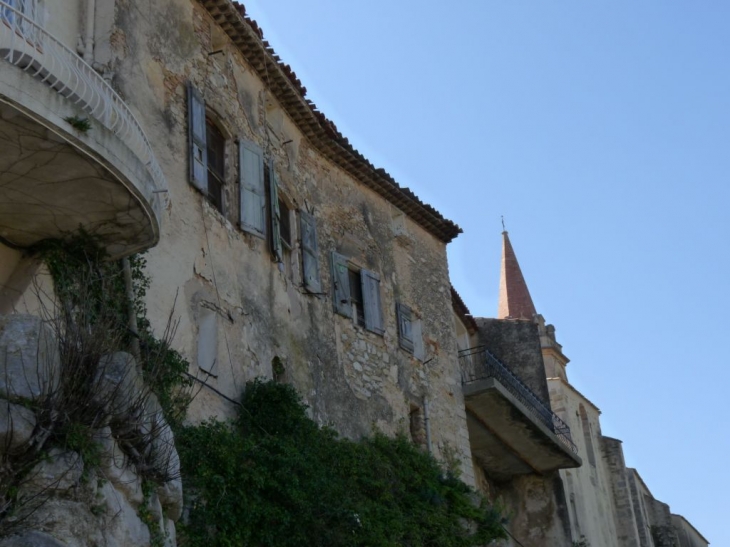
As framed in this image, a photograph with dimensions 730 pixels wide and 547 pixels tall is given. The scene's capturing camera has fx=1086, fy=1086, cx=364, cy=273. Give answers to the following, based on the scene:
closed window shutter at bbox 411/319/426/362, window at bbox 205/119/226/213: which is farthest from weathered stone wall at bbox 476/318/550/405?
window at bbox 205/119/226/213

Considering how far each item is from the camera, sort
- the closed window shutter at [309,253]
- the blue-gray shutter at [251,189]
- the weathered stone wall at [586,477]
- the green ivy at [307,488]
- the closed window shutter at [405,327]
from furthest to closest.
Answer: the weathered stone wall at [586,477], the closed window shutter at [405,327], the closed window shutter at [309,253], the blue-gray shutter at [251,189], the green ivy at [307,488]

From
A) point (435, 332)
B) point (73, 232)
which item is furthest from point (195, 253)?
point (435, 332)

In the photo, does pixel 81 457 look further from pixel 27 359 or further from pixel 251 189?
pixel 251 189

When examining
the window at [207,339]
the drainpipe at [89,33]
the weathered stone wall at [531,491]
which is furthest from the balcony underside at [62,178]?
the weathered stone wall at [531,491]

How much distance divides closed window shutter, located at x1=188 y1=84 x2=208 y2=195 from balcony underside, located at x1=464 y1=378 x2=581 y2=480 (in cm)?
827

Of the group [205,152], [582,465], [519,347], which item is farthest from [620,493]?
[205,152]

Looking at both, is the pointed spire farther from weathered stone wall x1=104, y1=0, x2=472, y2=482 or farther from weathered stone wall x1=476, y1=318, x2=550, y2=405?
weathered stone wall x1=104, y1=0, x2=472, y2=482

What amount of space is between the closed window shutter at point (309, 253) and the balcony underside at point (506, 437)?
5.00 m

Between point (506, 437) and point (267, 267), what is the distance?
8517mm

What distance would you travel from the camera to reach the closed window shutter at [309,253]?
16.5 metres

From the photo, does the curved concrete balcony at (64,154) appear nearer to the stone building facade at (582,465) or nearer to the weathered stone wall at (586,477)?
the stone building facade at (582,465)

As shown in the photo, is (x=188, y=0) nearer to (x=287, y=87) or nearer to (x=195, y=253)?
(x=287, y=87)

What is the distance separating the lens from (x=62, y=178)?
9922 mm

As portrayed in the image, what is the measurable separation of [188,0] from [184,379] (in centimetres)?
559
